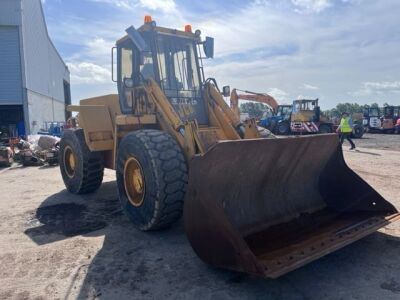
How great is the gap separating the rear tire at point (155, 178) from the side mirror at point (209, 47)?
6.87 feet

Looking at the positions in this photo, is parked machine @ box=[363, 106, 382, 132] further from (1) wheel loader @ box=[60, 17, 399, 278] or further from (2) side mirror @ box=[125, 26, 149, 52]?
(2) side mirror @ box=[125, 26, 149, 52]

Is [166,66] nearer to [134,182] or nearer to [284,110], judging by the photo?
[134,182]

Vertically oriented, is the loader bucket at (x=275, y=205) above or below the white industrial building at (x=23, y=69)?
below

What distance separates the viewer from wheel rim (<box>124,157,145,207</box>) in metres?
4.82

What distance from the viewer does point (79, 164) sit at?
6.91 m

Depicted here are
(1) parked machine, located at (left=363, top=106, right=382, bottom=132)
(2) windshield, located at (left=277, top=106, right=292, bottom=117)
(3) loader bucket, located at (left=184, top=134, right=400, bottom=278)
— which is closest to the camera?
(3) loader bucket, located at (left=184, top=134, right=400, bottom=278)

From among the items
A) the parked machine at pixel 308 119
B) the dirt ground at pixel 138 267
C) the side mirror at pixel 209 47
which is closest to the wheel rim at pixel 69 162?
the dirt ground at pixel 138 267

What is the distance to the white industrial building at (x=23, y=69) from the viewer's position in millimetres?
20344

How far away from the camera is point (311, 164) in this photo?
4.88 m

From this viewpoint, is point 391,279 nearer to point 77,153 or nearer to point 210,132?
point 210,132

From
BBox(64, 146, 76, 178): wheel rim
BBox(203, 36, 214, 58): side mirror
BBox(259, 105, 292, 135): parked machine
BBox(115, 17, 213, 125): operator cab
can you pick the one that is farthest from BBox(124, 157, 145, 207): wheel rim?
BBox(259, 105, 292, 135): parked machine

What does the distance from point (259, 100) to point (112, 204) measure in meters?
23.1

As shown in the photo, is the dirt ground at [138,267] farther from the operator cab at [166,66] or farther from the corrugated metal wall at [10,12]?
the corrugated metal wall at [10,12]

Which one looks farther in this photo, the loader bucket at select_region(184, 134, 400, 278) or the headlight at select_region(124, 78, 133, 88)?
the headlight at select_region(124, 78, 133, 88)
